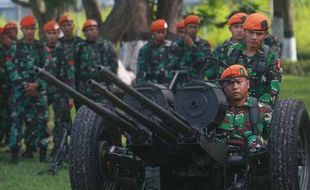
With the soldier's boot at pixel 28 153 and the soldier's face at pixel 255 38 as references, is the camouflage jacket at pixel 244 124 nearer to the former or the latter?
the soldier's face at pixel 255 38

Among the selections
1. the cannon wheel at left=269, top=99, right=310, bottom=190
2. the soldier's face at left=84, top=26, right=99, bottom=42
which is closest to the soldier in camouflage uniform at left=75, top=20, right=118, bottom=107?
the soldier's face at left=84, top=26, right=99, bottom=42

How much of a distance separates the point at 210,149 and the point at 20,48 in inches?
233

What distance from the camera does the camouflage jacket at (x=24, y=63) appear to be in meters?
13.2

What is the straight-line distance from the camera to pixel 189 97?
8180 mm

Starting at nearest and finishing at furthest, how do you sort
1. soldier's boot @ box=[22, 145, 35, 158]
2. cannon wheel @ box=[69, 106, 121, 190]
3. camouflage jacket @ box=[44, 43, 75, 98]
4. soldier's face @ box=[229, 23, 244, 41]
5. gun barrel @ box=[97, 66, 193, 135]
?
gun barrel @ box=[97, 66, 193, 135]
cannon wheel @ box=[69, 106, 121, 190]
soldier's face @ box=[229, 23, 244, 41]
camouflage jacket @ box=[44, 43, 75, 98]
soldier's boot @ box=[22, 145, 35, 158]

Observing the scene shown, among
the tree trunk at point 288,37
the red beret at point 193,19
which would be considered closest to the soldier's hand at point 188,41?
the red beret at point 193,19

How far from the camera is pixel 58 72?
13.2 m

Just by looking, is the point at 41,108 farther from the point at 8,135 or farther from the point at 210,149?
the point at 210,149

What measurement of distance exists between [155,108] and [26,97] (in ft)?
20.1

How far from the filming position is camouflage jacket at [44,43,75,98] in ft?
43.0

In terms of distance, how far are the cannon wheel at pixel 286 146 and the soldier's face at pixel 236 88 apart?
0.44 metres

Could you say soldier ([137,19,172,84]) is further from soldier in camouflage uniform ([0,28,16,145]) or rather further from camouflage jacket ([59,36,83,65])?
soldier in camouflage uniform ([0,28,16,145])

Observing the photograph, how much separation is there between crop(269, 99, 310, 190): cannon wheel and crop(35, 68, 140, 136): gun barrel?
3.76ft

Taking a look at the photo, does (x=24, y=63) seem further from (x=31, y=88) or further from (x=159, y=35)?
(x=159, y=35)
